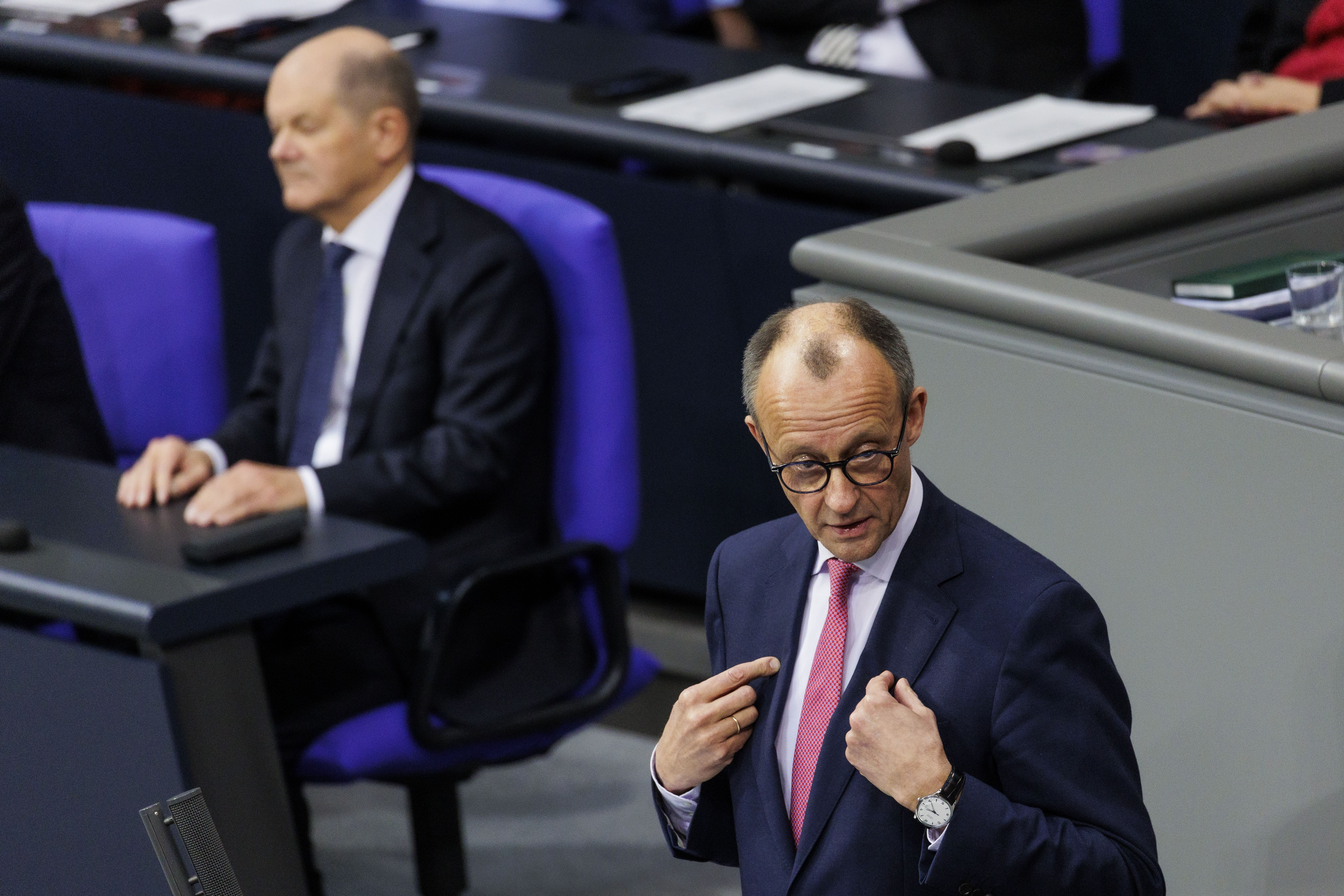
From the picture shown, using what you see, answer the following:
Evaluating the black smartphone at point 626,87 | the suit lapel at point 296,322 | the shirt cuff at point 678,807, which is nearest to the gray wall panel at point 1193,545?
the shirt cuff at point 678,807

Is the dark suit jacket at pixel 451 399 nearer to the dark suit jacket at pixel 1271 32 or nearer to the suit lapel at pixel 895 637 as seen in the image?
the suit lapel at pixel 895 637

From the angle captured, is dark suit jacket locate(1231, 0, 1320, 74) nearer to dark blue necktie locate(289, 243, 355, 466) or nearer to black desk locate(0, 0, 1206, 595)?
black desk locate(0, 0, 1206, 595)

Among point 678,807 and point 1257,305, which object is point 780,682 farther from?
point 1257,305

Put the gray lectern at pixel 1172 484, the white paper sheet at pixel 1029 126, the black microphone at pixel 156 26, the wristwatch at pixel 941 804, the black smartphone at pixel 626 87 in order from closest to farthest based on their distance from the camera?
the wristwatch at pixel 941 804
the gray lectern at pixel 1172 484
the white paper sheet at pixel 1029 126
the black smartphone at pixel 626 87
the black microphone at pixel 156 26

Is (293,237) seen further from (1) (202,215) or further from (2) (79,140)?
(2) (79,140)

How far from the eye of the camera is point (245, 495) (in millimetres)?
2775

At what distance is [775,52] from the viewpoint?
14.6 feet

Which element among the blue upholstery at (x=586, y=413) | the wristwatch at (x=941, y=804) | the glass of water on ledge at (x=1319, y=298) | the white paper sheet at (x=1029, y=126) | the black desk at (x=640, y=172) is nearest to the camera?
the wristwatch at (x=941, y=804)

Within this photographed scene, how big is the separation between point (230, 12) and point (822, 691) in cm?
324

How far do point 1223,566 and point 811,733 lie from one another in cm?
53

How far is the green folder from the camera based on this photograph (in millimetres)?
2367

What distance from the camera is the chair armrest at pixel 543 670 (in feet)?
9.11

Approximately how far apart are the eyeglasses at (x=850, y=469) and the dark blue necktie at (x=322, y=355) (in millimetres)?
1701

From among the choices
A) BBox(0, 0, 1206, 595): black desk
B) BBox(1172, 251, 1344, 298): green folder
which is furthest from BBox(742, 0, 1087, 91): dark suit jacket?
BBox(1172, 251, 1344, 298): green folder
